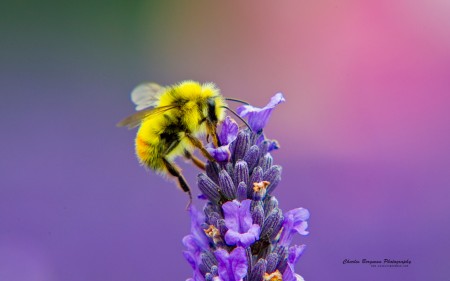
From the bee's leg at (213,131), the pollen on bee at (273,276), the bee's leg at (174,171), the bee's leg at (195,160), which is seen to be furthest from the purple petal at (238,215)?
the bee's leg at (174,171)

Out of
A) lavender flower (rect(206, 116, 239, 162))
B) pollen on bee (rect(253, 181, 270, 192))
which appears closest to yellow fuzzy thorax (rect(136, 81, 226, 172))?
lavender flower (rect(206, 116, 239, 162))

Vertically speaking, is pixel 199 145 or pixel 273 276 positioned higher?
pixel 199 145

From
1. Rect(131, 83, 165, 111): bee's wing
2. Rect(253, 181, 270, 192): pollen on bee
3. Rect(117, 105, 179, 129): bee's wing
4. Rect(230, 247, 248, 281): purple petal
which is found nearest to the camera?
Rect(230, 247, 248, 281): purple petal

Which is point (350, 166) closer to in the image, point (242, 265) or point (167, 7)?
point (167, 7)

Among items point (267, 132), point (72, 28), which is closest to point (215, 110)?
point (267, 132)

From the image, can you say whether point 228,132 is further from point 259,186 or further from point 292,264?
point 292,264

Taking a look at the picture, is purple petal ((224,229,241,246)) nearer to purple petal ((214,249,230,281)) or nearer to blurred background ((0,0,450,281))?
purple petal ((214,249,230,281))
